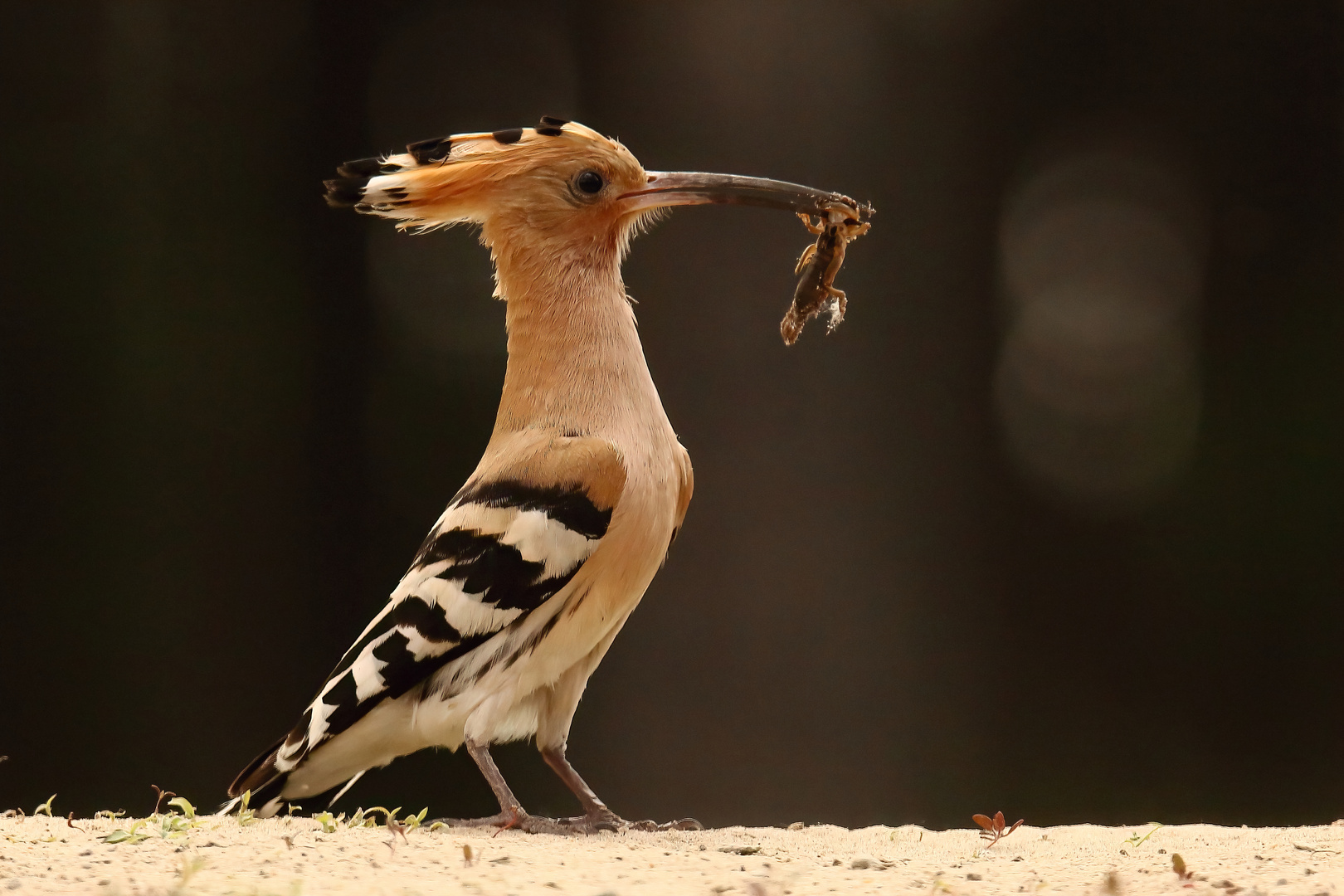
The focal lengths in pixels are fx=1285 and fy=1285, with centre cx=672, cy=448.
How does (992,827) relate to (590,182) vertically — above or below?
below

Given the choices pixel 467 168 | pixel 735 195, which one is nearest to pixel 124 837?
pixel 467 168

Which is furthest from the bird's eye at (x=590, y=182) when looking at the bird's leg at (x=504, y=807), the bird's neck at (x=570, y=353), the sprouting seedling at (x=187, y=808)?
the sprouting seedling at (x=187, y=808)

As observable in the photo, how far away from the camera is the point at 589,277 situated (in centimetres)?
233

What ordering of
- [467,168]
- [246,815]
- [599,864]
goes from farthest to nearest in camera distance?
[467,168] → [246,815] → [599,864]

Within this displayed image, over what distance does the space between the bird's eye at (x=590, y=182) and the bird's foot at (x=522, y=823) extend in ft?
3.58

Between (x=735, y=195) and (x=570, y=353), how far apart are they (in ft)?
1.49

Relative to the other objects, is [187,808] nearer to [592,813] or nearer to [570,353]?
[592,813]

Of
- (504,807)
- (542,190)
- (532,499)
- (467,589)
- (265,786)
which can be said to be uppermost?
(542,190)

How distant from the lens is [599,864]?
1603mm

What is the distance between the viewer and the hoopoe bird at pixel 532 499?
2047 mm

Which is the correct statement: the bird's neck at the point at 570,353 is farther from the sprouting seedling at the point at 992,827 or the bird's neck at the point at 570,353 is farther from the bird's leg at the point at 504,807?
the sprouting seedling at the point at 992,827

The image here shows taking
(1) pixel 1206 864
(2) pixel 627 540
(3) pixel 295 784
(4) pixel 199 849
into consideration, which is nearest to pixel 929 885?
(1) pixel 1206 864

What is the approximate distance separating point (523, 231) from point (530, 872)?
3.95 feet

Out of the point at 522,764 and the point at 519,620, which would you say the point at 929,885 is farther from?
the point at 522,764
